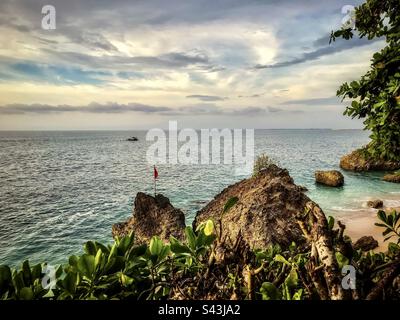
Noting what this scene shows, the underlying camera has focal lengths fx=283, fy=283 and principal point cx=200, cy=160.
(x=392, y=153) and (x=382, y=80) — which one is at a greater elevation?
(x=382, y=80)

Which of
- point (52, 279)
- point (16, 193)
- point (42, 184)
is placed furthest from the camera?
point (42, 184)

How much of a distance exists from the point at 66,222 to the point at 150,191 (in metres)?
14.6

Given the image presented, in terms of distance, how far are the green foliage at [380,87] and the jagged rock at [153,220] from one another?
482 inches

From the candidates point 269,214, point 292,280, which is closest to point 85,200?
point 269,214

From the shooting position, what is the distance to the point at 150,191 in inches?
1566

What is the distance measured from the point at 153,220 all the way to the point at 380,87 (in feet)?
46.1

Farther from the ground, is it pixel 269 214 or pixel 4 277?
pixel 4 277

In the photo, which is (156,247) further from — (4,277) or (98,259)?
(4,277)

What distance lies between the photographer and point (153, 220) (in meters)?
15.7

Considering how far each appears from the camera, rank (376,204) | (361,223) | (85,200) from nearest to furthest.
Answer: (361,223) < (376,204) < (85,200)

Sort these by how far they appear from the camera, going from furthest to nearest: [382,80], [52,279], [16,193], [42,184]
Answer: [42,184], [16,193], [382,80], [52,279]
